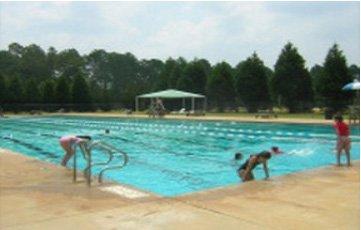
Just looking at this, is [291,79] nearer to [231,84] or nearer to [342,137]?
[231,84]

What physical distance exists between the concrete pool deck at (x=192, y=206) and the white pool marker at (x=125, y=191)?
13cm

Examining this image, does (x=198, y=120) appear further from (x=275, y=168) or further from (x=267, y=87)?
(x=275, y=168)

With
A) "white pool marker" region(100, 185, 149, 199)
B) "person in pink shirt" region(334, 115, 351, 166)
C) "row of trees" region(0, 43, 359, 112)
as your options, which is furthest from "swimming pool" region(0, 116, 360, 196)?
"row of trees" region(0, 43, 359, 112)

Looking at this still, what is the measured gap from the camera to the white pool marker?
255 inches

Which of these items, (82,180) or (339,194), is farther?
(82,180)

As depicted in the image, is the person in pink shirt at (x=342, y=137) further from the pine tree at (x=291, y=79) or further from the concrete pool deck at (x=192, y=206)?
the pine tree at (x=291, y=79)

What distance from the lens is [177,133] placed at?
21.8 meters

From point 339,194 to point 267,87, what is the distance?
33.3 m

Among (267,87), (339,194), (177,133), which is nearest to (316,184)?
(339,194)

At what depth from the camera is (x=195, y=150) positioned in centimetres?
1605

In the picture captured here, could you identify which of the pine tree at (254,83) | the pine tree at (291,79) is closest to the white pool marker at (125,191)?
the pine tree at (291,79)

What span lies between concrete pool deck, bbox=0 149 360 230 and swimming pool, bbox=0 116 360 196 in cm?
295

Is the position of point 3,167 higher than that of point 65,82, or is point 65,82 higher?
point 65,82

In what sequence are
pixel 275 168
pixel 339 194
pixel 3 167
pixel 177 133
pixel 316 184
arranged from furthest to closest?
1. pixel 177 133
2. pixel 275 168
3. pixel 3 167
4. pixel 316 184
5. pixel 339 194
